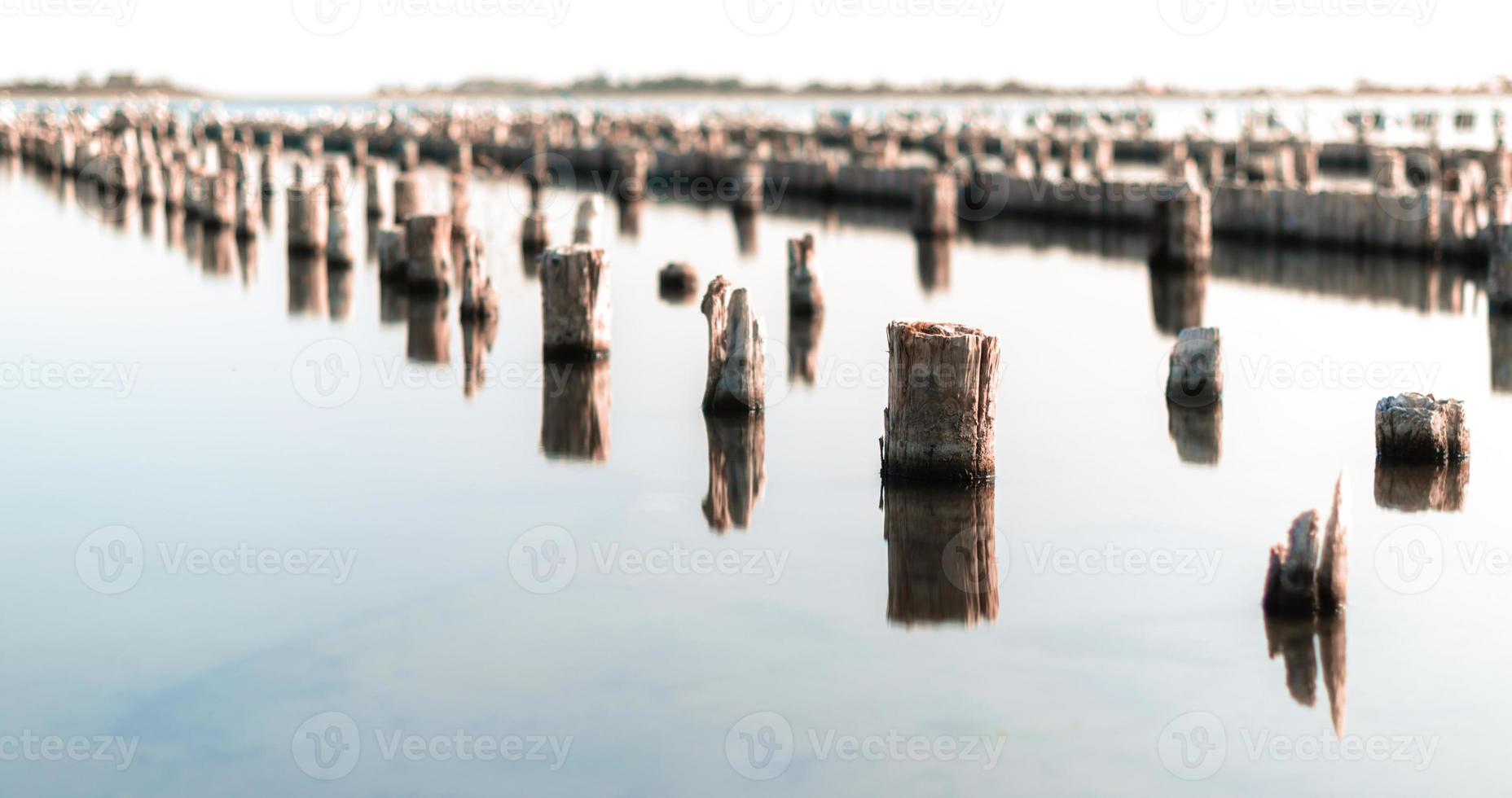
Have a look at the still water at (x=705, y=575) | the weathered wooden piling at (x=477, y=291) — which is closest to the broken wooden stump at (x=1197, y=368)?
the still water at (x=705, y=575)

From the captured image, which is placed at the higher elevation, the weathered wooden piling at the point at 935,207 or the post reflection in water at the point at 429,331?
the weathered wooden piling at the point at 935,207

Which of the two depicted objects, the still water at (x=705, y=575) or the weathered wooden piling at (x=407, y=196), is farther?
the weathered wooden piling at (x=407, y=196)

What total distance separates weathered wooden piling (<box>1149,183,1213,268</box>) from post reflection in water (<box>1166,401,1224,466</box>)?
8376 mm

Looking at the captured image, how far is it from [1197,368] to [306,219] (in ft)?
41.7

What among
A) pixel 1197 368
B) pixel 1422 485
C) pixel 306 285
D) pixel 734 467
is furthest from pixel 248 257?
pixel 1422 485

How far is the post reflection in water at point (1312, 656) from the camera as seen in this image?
696 cm

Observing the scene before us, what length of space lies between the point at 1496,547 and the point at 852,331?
821 cm

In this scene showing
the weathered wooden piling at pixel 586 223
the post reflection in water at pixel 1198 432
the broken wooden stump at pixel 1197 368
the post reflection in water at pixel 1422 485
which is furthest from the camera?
the weathered wooden piling at pixel 586 223

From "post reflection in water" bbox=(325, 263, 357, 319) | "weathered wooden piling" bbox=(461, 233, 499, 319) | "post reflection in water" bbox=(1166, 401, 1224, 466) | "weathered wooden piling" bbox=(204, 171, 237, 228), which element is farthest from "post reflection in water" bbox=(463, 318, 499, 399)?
"weathered wooden piling" bbox=(204, 171, 237, 228)

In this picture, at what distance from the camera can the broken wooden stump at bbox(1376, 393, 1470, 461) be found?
35.4ft

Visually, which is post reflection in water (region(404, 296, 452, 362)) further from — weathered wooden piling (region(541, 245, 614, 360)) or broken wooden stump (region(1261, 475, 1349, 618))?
broken wooden stump (region(1261, 475, 1349, 618))

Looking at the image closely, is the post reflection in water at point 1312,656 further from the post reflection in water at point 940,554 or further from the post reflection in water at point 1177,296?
the post reflection in water at point 1177,296

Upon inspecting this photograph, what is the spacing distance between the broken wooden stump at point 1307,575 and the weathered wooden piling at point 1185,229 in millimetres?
13420

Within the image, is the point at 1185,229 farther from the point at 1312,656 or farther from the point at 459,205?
the point at 1312,656
